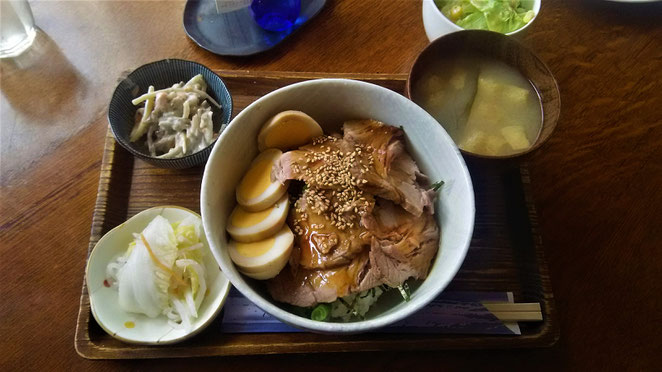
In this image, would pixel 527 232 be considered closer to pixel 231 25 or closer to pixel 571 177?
pixel 571 177

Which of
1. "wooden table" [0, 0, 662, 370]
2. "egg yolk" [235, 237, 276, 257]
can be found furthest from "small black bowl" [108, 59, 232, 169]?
"egg yolk" [235, 237, 276, 257]

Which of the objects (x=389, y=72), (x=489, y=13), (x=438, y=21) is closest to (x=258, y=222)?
(x=389, y=72)

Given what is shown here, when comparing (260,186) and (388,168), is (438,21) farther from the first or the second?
(260,186)

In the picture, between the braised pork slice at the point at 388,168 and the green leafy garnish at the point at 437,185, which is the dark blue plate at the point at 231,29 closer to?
the braised pork slice at the point at 388,168

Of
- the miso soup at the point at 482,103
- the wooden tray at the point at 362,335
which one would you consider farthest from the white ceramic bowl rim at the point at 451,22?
the wooden tray at the point at 362,335

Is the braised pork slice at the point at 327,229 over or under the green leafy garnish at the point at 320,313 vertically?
over

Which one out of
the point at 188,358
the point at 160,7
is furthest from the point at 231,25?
the point at 188,358
